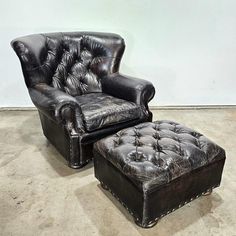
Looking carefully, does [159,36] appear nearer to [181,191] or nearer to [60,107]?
[60,107]

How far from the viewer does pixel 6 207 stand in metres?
1.81

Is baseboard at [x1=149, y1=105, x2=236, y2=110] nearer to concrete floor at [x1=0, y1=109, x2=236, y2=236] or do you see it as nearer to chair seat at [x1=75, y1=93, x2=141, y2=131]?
concrete floor at [x1=0, y1=109, x2=236, y2=236]

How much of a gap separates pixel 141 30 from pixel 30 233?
2.47 meters

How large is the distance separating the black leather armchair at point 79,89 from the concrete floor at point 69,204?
0.64 ft

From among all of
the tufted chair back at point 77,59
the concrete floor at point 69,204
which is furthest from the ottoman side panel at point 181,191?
the tufted chair back at point 77,59

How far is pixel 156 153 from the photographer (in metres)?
1.65

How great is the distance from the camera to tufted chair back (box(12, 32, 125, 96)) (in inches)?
100

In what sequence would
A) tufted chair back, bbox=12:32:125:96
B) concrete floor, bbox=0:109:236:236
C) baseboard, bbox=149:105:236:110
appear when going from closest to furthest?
concrete floor, bbox=0:109:236:236 < tufted chair back, bbox=12:32:125:96 < baseboard, bbox=149:105:236:110

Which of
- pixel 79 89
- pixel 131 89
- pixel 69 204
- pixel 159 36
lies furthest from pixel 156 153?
pixel 159 36

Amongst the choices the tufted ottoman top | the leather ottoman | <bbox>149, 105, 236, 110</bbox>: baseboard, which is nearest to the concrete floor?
the leather ottoman

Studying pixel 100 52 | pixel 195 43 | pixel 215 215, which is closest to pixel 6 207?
pixel 215 215

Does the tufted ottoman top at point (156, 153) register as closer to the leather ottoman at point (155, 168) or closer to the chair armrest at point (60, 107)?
the leather ottoman at point (155, 168)

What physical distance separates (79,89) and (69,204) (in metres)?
1.23

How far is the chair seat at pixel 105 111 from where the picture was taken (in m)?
2.15
